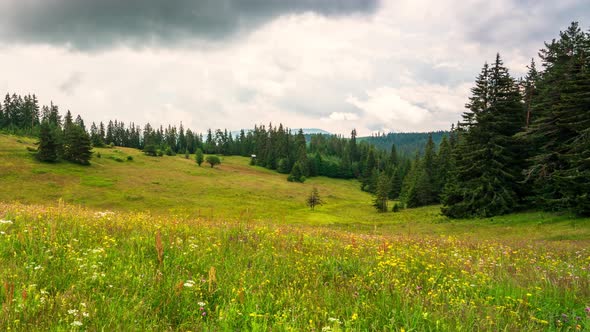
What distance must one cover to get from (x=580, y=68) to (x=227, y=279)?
36.9 m

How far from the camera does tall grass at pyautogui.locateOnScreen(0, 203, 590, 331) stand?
3572 mm

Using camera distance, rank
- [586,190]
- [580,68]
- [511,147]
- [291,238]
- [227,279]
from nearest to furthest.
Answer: [227,279], [291,238], [586,190], [580,68], [511,147]

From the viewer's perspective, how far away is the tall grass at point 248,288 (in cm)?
357

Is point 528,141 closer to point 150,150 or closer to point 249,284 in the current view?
point 249,284

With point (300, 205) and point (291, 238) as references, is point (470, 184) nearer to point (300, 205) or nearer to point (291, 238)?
point (291, 238)

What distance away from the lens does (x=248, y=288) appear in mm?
4555

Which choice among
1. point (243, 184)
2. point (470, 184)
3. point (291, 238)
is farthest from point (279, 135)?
point (291, 238)

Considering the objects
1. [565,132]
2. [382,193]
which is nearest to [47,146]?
[382,193]

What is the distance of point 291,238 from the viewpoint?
8.23 metres

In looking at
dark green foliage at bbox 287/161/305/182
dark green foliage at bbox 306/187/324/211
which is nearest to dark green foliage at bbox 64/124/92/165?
dark green foliage at bbox 306/187/324/211

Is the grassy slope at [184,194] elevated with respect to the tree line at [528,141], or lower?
lower

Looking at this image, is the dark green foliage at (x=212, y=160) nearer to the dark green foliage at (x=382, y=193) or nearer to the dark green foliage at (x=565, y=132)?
the dark green foliage at (x=382, y=193)

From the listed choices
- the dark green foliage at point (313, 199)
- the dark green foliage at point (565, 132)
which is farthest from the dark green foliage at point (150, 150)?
the dark green foliage at point (565, 132)

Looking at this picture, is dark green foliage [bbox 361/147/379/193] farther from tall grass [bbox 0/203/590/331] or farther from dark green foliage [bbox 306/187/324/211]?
tall grass [bbox 0/203/590/331]
